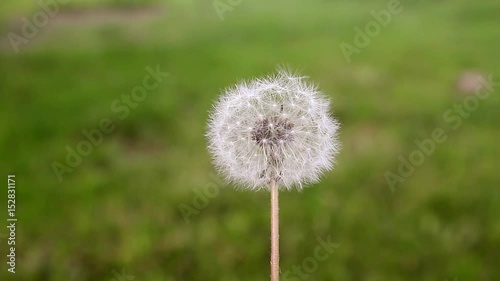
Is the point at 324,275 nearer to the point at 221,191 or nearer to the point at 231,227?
the point at 231,227

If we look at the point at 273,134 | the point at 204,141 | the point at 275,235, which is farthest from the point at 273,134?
the point at 204,141

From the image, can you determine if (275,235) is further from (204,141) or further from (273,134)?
(204,141)

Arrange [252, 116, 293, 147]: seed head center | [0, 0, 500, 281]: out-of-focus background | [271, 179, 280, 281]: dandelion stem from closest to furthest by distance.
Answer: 1. [271, 179, 280, 281]: dandelion stem
2. [252, 116, 293, 147]: seed head center
3. [0, 0, 500, 281]: out-of-focus background

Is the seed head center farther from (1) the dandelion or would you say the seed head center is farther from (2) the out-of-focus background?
(2) the out-of-focus background

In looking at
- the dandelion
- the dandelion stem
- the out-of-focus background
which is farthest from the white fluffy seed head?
the out-of-focus background

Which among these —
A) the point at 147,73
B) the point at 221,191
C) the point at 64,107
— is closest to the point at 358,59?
the point at 147,73

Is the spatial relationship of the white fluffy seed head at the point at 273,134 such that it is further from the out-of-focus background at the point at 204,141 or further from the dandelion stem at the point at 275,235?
the out-of-focus background at the point at 204,141
